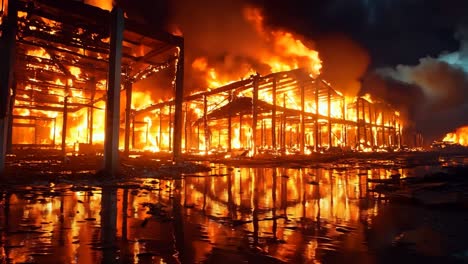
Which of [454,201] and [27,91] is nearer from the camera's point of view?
[454,201]

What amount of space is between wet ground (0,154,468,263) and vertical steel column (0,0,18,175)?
A: 3.88m

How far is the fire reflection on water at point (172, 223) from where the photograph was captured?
3.93 m

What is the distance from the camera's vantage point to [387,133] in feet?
210

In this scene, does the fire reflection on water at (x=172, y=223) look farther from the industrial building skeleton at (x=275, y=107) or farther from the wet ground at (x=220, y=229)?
the industrial building skeleton at (x=275, y=107)

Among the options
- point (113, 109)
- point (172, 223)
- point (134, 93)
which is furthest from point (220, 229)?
point (134, 93)

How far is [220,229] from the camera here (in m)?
5.17

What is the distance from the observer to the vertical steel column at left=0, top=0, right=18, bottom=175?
11383 mm

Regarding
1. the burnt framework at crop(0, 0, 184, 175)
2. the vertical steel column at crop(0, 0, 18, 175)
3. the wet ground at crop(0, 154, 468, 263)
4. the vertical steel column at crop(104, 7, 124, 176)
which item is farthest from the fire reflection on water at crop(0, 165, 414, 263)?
the burnt framework at crop(0, 0, 184, 175)

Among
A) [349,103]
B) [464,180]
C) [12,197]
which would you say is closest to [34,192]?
[12,197]

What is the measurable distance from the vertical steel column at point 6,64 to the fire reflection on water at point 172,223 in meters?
3.95

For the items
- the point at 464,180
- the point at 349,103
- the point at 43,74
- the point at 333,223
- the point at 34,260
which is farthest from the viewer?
the point at 349,103

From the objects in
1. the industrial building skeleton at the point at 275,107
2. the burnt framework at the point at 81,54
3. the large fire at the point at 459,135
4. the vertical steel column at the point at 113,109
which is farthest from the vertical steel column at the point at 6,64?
the large fire at the point at 459,135

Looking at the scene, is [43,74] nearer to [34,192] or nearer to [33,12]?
[33,12]

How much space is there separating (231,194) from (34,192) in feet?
18.4
